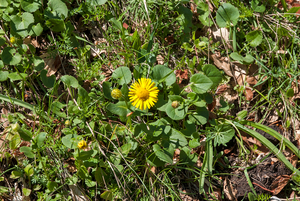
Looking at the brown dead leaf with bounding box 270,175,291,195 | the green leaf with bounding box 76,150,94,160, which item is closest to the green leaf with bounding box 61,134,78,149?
the green leaf with bounding box 76,150,94,160

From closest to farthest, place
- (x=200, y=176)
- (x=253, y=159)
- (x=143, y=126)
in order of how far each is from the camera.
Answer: (x=143, y=126) < (x=200, y=176) < (x=253, y=159)

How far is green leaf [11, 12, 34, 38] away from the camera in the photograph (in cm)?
227

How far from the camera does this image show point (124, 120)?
87.2 inches

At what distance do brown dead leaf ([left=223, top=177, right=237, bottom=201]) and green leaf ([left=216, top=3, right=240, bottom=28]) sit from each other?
58.6 inches

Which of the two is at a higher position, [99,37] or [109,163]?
[99,37]

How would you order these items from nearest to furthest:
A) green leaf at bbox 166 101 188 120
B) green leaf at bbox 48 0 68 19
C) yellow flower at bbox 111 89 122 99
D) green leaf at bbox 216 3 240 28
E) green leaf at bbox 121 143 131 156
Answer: yellow flower at bbox 111 89 122 99 → green leaf at bbox 166 101 188 120 → green leaf at bbox 121 143 131 156 → green leaf at bbox 48 0 68 19 → green leaf at bbox 216 3 240 28

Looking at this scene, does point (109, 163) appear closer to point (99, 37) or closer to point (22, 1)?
point (99, 37)

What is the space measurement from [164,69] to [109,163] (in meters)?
0.90

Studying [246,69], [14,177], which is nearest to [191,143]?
[246,69]

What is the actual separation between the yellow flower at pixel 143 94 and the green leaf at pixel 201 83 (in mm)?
330

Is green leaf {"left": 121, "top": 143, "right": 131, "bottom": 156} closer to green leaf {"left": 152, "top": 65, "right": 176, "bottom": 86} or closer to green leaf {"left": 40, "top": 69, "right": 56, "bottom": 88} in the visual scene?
green leaf {"left": 152, "top": 65, "right": 176, "bottom": 86}

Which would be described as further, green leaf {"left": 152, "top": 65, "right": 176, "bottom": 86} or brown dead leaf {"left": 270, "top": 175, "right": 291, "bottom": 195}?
brown dead leaf {"left": 270, "top": 175, "right": 291, "bottom": 195}

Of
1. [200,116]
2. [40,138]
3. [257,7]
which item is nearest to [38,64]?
[40,138]

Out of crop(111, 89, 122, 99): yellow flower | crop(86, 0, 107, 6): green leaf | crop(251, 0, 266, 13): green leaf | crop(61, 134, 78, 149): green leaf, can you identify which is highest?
crop(86, 0, 107, 6): green leaf
